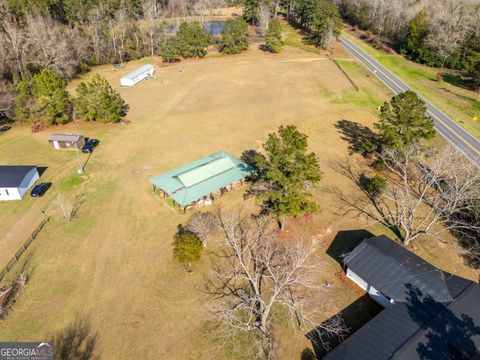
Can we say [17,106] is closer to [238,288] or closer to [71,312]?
[71,312]

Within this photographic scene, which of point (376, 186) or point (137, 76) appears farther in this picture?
point (137, 76)

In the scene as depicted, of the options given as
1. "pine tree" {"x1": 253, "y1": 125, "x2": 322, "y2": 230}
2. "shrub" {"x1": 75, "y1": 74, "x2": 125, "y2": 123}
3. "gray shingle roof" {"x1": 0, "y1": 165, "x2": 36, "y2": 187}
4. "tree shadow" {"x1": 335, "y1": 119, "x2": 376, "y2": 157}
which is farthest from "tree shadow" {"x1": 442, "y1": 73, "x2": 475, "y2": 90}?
"gray shingle roof" {"x1": 0, "y1": 165, "x2": 36, "y2": 187}

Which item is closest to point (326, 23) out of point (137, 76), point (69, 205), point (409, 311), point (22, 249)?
point (137, 76)

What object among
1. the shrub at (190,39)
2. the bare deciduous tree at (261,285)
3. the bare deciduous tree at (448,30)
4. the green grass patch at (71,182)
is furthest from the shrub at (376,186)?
the shrub at (190,39)

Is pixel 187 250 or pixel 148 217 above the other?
pixel 187 250

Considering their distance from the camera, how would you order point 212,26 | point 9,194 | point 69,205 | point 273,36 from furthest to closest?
1. point 212,26
2. point 273,36
3. point 9,194
4. point 69,205

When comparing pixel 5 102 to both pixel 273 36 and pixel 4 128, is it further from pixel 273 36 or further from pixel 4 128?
pixel 273 36
